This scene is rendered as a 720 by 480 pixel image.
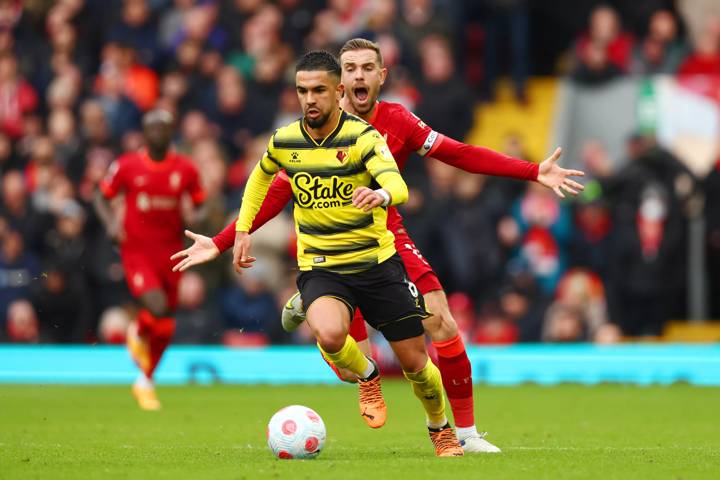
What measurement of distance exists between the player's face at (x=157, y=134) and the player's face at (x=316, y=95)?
5733 mm

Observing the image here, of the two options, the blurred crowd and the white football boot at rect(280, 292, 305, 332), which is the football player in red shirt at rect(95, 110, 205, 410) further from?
the white football boot at rect(280, 292, 305, 332)

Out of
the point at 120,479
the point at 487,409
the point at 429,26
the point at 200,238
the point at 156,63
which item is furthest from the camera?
the point at 156,63

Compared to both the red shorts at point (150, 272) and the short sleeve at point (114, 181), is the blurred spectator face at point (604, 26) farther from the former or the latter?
the short sleeve at point (114, 181)

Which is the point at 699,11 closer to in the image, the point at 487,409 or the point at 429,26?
the point at 429,26

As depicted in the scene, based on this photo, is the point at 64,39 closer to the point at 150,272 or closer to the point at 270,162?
the point at 150,272

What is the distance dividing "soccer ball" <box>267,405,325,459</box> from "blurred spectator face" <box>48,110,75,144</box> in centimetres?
1192

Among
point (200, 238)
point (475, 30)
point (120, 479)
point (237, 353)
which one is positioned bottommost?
point (237, 353)

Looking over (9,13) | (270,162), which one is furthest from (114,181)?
(9,13)

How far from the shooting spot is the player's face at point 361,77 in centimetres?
1066

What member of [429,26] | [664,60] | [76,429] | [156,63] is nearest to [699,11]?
[664,60]

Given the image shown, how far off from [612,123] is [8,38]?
9.00 metres

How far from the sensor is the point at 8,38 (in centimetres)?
2269

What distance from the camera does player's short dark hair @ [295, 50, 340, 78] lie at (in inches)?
379

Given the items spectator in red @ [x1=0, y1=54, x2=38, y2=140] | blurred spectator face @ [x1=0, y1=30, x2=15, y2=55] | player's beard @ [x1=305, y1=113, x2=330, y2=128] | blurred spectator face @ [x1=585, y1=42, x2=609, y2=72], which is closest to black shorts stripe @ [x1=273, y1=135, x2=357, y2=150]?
player's beard @ [x1=305, y1=113, x2=330, y2=128]
